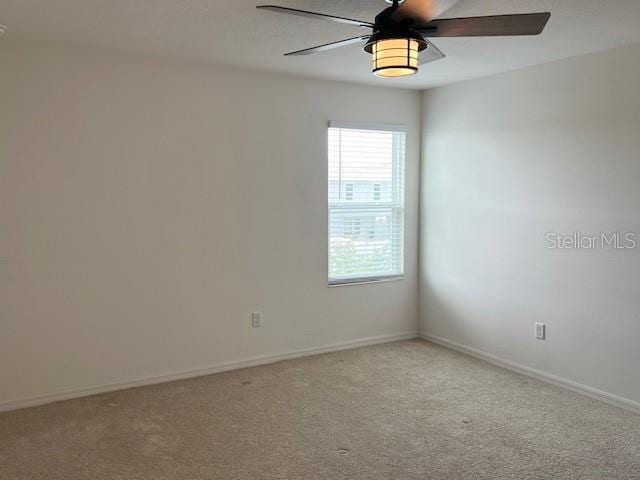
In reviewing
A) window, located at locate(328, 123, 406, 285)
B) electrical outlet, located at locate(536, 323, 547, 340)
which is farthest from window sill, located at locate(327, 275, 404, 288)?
electrical outlet, located at locate(536, 323, 547, 340)

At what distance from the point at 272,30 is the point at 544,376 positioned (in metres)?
3.01

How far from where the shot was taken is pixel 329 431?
3.30 meters

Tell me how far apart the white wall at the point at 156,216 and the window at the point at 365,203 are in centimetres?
13

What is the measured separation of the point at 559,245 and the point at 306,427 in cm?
215

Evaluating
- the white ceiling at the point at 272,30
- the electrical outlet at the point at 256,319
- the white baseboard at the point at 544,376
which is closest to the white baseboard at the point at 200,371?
the electrical outlet at the point at 256,319

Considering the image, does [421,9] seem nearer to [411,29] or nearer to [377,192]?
[411,29]

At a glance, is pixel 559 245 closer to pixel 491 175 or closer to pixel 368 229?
pixel 491 175

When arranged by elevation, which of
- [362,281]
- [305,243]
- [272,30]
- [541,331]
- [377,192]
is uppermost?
[272,30]

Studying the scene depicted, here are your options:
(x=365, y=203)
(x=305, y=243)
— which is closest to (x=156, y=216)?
(x=305, y=243)

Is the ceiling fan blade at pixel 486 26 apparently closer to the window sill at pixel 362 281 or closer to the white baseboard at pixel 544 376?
the white baseboard at pixel 544 376

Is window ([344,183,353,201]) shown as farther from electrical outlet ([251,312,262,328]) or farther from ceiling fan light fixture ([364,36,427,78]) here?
ceiling fan light fixture ([364,36,427,78])

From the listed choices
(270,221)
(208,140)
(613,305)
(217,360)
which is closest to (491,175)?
(613,305)

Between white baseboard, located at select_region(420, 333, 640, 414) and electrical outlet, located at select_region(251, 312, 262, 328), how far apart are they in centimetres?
161

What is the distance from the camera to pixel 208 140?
4.17 metres
